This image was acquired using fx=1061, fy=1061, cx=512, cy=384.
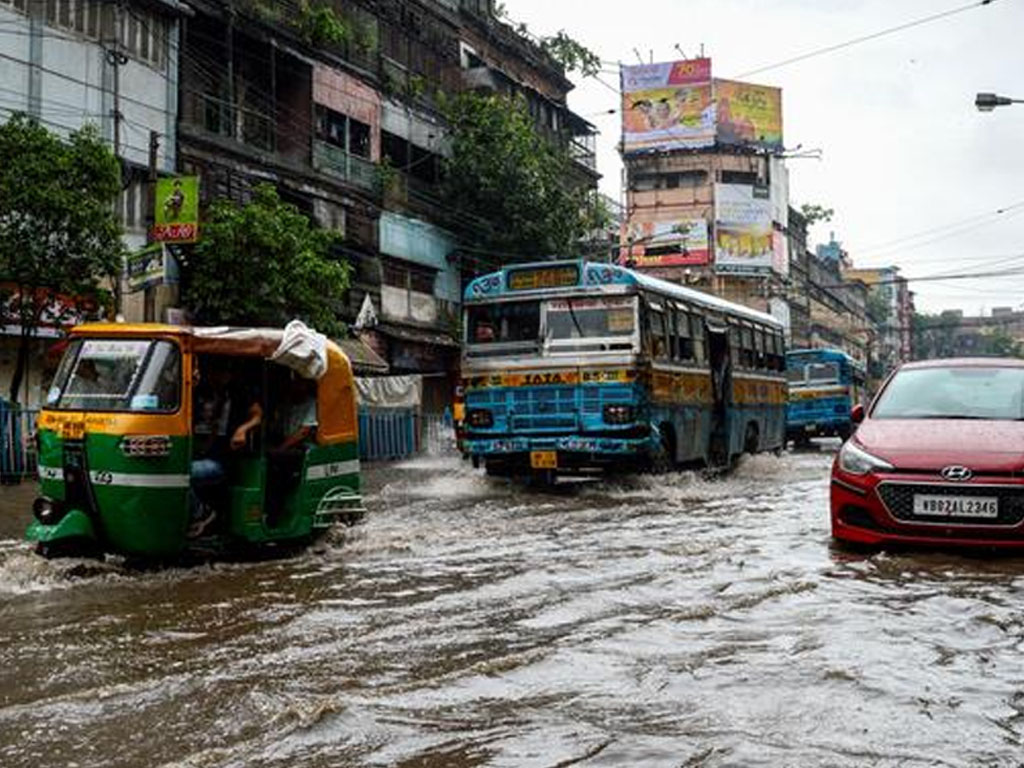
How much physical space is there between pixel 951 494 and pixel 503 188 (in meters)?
26.7

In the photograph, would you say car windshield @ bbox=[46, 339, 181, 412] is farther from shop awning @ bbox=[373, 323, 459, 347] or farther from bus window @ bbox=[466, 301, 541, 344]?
shop awning @ bbox=[373, 323, 459, 347]

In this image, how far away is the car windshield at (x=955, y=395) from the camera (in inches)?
341

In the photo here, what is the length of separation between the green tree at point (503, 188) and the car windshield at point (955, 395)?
24528mm

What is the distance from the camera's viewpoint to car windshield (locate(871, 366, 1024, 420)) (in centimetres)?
867

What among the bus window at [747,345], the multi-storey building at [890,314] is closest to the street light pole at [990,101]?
the bus window at [747,345]

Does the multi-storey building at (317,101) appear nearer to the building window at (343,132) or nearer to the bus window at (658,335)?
the building window at (343,132)

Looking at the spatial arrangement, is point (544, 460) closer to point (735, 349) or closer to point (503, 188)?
point (735, 349)

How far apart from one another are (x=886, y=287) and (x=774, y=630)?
4022 inches

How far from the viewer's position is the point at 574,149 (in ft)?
147

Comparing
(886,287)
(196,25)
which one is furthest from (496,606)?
(886,287)

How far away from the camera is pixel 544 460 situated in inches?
563

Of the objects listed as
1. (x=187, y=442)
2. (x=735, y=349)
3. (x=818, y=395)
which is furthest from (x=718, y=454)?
(x=818, y=395)

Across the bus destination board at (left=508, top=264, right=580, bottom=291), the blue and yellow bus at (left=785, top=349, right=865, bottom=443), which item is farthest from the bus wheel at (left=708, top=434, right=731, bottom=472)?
the blue and yellow bus at (left=785, top=349, right=865, bottom=443)

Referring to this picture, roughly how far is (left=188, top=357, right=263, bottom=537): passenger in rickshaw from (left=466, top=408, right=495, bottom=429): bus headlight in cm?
653
